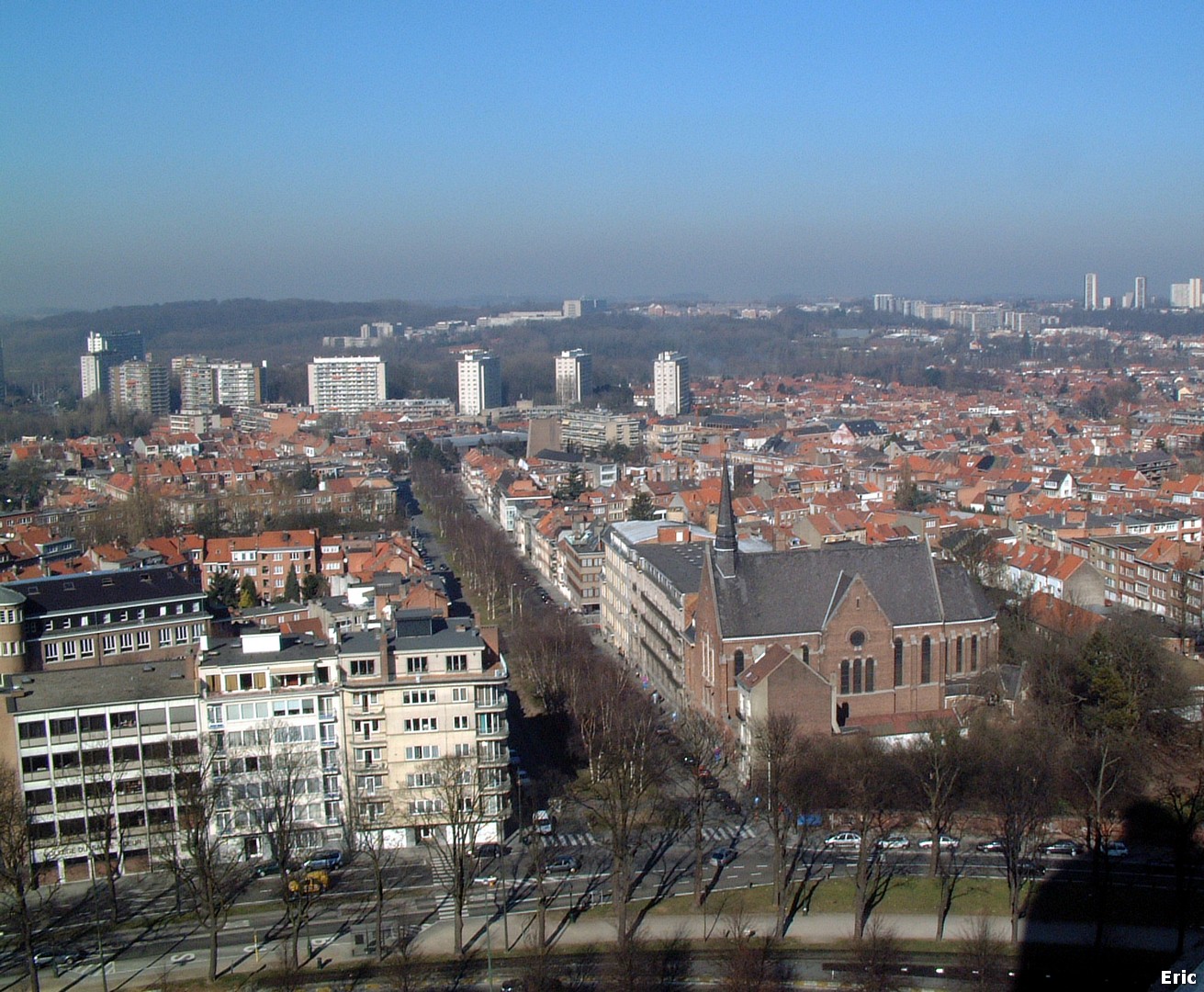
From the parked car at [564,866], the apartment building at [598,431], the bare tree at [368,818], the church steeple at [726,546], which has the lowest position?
the parked car at [564,866]

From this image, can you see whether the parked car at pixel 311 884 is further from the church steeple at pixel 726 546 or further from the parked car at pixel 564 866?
the church steeple at pixel 726 546

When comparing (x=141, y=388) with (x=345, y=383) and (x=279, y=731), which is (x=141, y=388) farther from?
(x=279, y=731)

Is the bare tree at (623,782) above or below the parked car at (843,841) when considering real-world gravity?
above

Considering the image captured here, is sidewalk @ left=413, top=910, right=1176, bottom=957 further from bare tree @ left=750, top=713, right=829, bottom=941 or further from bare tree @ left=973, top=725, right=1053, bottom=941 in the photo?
bare tree @ left=973, top=725, right=1053, bottom=941

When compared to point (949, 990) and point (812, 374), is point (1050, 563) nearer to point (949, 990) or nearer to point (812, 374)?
point (949, 990)

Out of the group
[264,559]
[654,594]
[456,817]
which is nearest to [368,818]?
[456,817]

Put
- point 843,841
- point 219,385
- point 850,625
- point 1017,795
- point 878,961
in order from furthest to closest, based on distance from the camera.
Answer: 1. point 219,385
2. point 850,625
3. point 843,841
4. point 1017,795
5. point 878,961

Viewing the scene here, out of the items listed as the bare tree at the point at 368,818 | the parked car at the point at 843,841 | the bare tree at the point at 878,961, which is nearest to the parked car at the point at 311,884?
the bare tree at the point at 368,818

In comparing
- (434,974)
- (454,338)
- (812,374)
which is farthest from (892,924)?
(454,338)
